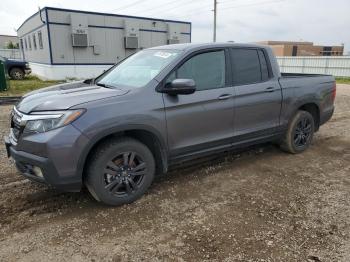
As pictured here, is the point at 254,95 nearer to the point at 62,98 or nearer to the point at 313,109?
the point at 313,109

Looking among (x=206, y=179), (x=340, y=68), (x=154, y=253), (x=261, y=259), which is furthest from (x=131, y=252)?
(x=340, y=68)

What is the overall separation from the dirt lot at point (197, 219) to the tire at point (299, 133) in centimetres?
64

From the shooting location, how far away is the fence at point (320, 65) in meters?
25.6

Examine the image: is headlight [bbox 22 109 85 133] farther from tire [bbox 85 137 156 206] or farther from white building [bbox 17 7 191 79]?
white building [bbox 17 7 191 79]

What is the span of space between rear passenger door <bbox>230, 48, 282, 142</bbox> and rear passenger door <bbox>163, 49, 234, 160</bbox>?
17 centimetres

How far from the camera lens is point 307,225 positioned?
10.9 ft

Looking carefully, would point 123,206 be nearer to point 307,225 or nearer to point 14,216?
point 14,216

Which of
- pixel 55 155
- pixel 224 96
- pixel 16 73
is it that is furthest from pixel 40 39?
pixel 55 155

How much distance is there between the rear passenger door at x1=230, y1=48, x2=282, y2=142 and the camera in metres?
4.45

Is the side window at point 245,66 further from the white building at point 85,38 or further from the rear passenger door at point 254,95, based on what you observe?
the white building at point 85,38

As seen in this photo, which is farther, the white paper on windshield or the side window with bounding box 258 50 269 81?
the side window with bounding box 258 50 269 81

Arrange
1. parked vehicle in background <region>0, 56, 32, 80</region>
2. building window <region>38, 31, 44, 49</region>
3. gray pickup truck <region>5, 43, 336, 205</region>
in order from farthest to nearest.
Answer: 1. building window <region>38, 31, 44, 49</region>
2. parked vehicle in background <region>0, 56, 32, 80</region>
3. gray pickup truck <region>5, 43, 336, 205</region>

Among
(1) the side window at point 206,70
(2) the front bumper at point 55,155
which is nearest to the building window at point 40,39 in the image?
(1) the side window at point 206,70

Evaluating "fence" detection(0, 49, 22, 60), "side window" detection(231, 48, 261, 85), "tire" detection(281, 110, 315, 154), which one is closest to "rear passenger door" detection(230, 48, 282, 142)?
"side window" detection(231, 48, 261, 85)
